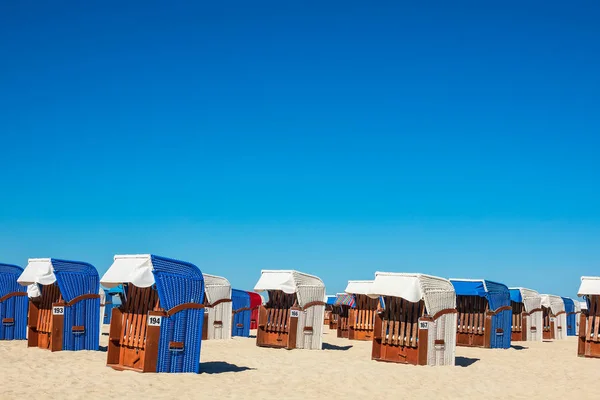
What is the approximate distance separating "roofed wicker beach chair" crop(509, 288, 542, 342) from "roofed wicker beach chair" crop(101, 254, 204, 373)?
18486 millimetres

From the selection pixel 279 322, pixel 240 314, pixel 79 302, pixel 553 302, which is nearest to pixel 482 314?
pixel 279 322

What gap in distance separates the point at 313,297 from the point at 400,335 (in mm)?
4879

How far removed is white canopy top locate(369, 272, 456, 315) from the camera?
1709cm

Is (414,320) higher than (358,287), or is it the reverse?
(358,287)

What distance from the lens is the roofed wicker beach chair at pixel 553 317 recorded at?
1308 inches

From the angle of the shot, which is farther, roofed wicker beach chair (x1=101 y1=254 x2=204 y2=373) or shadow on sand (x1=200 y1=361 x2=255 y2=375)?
shadow on sand (x1=200 y1=361 x2=255 y2=375)

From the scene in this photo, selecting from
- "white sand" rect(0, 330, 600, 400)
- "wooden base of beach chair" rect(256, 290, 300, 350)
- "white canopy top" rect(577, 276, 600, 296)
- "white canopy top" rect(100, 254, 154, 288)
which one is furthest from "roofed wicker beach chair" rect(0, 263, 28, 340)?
"white canopy top" rect(577, 276, 600, 296)

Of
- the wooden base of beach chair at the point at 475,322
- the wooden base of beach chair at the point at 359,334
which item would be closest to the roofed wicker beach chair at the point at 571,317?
the wooden base of beach chair at the point at 475,322

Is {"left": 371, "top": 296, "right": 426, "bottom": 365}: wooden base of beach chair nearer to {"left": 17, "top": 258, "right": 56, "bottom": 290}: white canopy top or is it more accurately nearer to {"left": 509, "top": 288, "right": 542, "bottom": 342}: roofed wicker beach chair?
{"left": 17, "top": 258, "right": 56, "bottom": 290}: white canopy top

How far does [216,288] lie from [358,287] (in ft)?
19.8

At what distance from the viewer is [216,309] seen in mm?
26281

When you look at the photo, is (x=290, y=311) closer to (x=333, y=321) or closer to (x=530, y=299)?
(x=530, y=299)

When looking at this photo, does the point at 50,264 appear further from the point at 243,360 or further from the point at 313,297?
the point at 313,297

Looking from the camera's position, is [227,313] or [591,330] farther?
[227,313]
